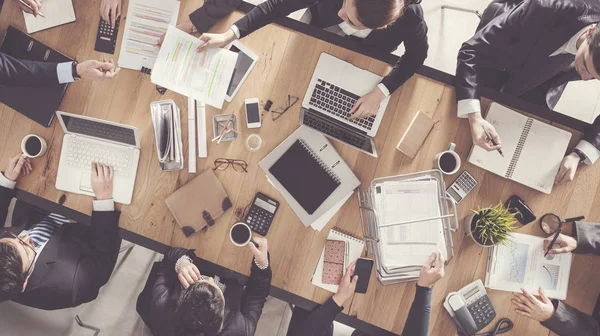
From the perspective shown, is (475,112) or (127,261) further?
(127,261)

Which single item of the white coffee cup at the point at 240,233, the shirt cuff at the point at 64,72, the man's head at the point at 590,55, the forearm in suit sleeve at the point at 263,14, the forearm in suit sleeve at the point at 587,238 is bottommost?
the white coffee cup at the point at 240,233

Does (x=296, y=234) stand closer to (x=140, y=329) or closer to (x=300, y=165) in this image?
(x=300, y=165)

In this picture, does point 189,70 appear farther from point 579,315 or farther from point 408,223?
point 579,315

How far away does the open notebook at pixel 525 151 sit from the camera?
5.16 ft

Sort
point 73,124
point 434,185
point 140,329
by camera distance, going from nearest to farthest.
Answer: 1. point 434,185
2. point 73,124
3. point 140,329

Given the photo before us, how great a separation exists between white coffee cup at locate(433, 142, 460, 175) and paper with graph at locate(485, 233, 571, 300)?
36 centimetres

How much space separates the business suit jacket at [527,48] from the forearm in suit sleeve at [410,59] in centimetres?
20

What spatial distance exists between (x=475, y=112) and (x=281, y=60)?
0.82 m

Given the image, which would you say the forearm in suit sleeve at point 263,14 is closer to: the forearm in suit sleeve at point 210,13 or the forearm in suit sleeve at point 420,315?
the forearm in suit sleeve at point 210,13

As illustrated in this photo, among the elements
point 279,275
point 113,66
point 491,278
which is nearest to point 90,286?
point 279,275

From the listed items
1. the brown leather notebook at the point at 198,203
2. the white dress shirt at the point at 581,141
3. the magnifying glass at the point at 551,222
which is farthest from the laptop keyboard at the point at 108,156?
the magnifying glass at the point at 551,222

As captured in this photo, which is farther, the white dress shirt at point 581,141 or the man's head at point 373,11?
the white dress shirt at point 581,141

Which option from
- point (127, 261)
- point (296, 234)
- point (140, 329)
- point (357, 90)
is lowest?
point (140, 329)

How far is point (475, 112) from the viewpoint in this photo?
1.54m
